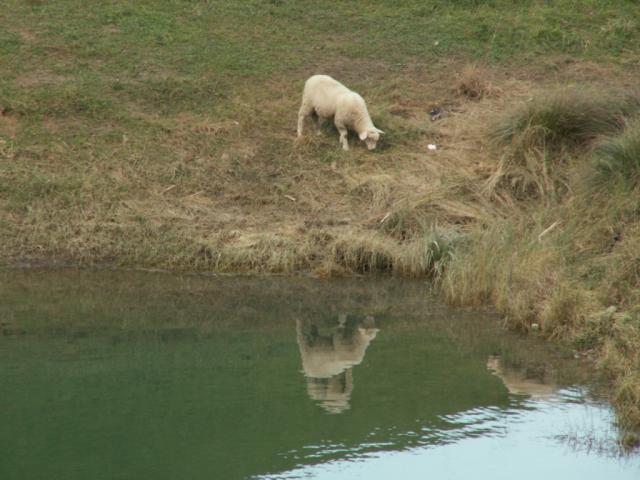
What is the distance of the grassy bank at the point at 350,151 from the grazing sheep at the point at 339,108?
25 cm

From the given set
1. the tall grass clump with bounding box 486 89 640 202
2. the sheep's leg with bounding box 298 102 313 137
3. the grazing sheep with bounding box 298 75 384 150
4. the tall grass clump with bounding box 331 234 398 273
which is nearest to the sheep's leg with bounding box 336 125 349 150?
the grazing sheep with bounding box 298 75 384 150

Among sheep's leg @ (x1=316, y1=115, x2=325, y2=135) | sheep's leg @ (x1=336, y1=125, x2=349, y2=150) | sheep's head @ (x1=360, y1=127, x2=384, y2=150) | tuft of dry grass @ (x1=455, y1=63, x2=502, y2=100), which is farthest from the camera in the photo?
tuft of dry grass @ (x1=455, y1=63, x2=502, y2=100)

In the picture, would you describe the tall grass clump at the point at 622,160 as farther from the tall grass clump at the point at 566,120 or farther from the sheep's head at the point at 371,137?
the sheep's head at the point at 371,137

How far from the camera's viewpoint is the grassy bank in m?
11.4

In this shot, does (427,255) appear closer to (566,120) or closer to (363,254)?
(363,254)

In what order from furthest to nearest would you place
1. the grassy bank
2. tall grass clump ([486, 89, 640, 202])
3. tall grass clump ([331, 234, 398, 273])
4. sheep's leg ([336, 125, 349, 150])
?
1. sheep's leg ([336, 125, 349, 150])
2. tall grass clump ([486, 89, 640, 202])
3. tall grass clump ([331, 234, 398, 273])
4. the grassy bank

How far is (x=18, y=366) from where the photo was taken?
9.66m

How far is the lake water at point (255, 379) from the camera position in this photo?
7898 millimetres

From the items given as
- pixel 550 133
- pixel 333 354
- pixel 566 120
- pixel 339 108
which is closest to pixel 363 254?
pixel 333 354

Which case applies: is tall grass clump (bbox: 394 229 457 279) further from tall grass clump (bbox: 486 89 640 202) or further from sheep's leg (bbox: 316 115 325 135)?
sheep's leg (bbox: 316 115 325 135)

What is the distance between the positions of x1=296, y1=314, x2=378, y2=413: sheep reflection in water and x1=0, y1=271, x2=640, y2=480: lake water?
2 centimetres

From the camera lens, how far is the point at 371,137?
48.2 feet

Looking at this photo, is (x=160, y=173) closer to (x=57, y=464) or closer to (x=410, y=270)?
(x=410, y=270)

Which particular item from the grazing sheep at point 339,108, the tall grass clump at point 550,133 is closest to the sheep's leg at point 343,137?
the grazing sheep at point 339,108
